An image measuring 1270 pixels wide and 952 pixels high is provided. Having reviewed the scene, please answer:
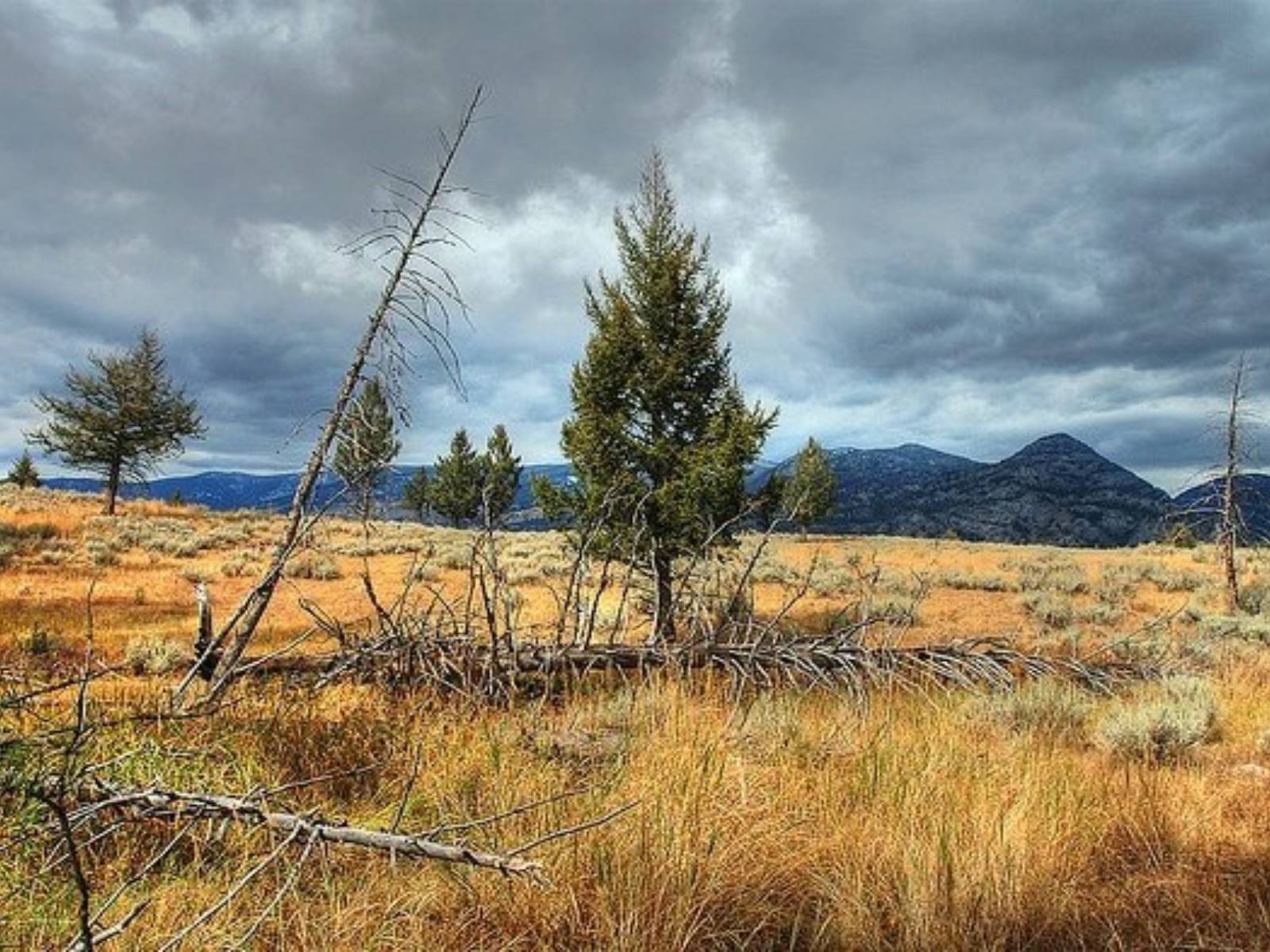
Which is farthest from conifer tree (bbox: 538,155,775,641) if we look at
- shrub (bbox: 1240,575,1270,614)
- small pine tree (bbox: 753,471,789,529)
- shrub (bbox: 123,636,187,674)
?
shrub (bbox: 1240,575,1270,614)

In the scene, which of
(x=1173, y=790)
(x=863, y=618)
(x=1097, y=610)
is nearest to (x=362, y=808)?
(x=863, y=618)

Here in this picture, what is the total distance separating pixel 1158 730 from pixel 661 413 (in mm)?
11420

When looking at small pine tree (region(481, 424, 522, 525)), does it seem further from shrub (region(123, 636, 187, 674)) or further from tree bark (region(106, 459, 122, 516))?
shrub (region(123, 636, 187, 674))

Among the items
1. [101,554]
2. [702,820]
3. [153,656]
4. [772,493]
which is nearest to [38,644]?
[153,656]

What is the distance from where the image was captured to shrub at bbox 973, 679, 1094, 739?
19.1ft

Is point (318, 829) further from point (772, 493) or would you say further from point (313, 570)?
point (313, 570)

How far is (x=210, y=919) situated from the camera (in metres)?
2.69

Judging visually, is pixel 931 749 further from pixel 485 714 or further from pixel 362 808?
pixel 362 808

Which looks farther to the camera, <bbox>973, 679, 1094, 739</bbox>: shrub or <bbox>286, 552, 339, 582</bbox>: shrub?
<bbox>286, 552, 339, 582</bbox>: shrub

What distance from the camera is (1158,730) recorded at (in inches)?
230

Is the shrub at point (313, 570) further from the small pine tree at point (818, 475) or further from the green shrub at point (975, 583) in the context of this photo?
Answer: the small pine tree at point (818, 475)

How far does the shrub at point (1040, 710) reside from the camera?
584 centimetres

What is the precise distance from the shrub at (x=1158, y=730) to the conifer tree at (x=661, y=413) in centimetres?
899

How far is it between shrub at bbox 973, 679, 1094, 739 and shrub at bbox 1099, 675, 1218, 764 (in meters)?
0.20
